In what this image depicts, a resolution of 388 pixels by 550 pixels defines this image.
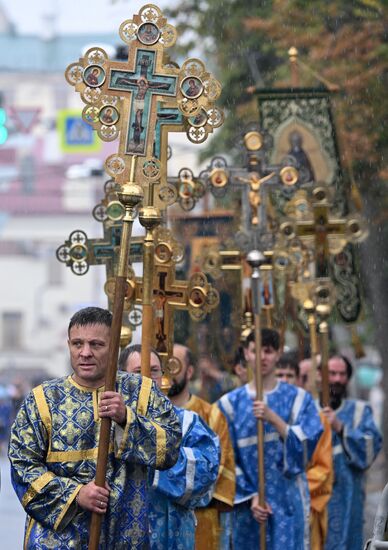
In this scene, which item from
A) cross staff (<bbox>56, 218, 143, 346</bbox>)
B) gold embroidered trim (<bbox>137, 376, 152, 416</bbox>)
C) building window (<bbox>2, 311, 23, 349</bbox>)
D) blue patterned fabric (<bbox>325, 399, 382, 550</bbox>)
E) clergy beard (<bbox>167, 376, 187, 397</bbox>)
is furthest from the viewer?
building window (<bbox>2, 311, 23, 349</bbox>)

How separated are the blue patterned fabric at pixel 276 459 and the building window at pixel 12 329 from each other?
196ft

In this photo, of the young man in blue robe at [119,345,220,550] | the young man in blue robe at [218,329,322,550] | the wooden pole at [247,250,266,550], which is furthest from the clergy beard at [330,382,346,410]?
the young man in blue robe at [119,345,220,550]

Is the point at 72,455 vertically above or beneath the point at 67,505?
above

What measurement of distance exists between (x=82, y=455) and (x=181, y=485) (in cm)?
156

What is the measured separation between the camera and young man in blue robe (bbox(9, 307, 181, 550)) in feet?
23.0

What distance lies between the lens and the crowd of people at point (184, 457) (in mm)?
7070

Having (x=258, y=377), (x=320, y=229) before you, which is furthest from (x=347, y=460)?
(x=258, y=377)

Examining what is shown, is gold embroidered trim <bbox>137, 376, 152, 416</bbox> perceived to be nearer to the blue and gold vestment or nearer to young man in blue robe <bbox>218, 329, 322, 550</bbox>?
the blue and gold vestment

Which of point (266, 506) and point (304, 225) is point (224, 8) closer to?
point (304, 225)

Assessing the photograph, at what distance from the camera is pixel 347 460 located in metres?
13.1

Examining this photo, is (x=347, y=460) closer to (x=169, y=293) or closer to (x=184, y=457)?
(x=169, y=293)

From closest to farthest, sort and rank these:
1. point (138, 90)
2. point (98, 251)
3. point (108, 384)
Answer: point (108, 384), point (138, 90), point (98, 251)

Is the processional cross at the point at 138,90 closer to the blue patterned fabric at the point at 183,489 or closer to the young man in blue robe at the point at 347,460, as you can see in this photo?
the blue patterned fabric at the point at 183,489

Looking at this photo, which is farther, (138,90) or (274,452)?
(274,452)
